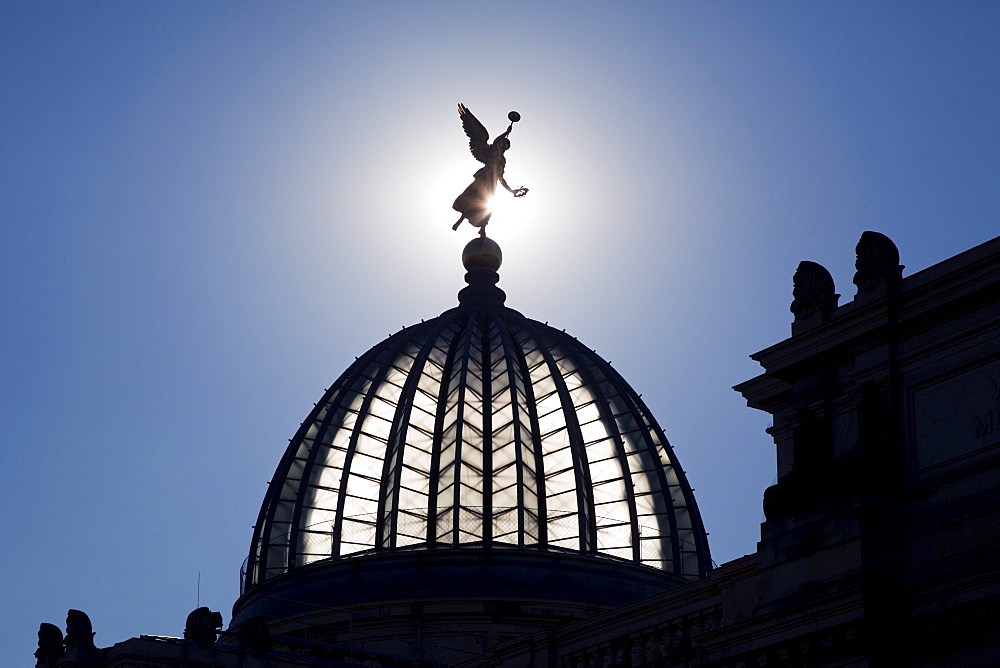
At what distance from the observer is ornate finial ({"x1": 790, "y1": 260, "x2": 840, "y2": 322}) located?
23797 millimetres

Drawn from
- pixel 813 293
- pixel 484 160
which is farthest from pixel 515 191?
pixel 813 293

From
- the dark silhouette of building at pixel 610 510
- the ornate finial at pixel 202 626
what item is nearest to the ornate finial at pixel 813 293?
the dark silhouette of building at pixel 610 510

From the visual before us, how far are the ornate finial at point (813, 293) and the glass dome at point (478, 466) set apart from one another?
19472mm

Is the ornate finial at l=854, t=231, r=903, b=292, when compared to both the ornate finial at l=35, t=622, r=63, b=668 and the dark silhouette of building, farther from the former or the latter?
the ornate finial at l=35, t=622, r=63, b=668

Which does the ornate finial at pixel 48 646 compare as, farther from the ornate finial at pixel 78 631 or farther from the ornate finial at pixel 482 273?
the ornate finial at pixel 482 273

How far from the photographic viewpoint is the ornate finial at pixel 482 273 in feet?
167

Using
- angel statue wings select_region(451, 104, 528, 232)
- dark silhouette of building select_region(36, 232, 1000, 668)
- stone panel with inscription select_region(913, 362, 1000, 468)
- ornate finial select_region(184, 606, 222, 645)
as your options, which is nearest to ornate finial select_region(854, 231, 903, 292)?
dark silhouette of building select_region(36, 232, 1000, 668)

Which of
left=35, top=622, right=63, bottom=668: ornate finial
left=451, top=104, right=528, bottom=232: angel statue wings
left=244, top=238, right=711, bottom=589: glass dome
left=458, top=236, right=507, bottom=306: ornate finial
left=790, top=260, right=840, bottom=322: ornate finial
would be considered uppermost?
left=451, top=104, right=528, bottom=232: angel statue wings

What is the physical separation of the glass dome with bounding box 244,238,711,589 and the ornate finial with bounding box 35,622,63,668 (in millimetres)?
8615

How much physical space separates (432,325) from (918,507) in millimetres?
28175

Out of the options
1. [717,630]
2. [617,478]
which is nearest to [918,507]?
[717,630]

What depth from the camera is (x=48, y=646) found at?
1406 inches

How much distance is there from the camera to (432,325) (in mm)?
49406

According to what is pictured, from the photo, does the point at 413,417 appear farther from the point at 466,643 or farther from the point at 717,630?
the point at 717,630
